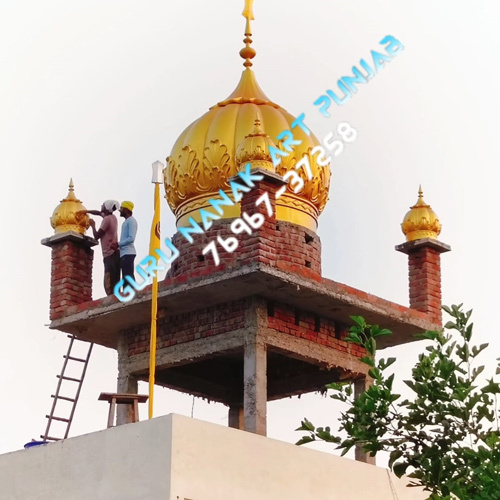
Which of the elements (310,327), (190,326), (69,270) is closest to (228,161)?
(190,326)

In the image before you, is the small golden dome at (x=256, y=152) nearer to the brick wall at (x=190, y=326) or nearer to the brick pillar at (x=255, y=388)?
the brick wall at (x=190, y=326)

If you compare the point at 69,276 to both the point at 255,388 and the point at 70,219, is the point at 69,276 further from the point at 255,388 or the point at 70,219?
the point at 255,388

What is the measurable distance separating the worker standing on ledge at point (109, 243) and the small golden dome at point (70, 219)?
36cm

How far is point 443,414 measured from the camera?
16938 millimetres

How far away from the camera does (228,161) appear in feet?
76.0

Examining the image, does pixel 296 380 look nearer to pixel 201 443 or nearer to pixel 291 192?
pixel 291 192

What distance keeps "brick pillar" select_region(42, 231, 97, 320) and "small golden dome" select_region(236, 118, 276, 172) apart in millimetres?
3210

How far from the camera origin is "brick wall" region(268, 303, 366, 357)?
74.4ft

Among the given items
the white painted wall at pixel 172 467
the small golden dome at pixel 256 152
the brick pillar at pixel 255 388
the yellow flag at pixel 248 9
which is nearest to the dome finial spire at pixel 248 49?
the yellow flag at pixel 248 9

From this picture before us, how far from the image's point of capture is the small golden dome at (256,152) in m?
21.8

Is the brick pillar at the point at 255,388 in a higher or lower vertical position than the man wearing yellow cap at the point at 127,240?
lower

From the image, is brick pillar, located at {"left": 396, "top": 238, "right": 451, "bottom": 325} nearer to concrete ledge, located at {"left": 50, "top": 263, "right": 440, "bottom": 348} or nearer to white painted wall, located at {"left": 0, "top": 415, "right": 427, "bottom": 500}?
concrete ledge, located at {"left": 50, "top": 263, "right": 440, "bottom": 348}

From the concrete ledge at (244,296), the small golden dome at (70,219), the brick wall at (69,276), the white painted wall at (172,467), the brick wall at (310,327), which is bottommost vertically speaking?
the white painted wall at (172,467)

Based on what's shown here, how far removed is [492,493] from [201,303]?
8.12 metres
